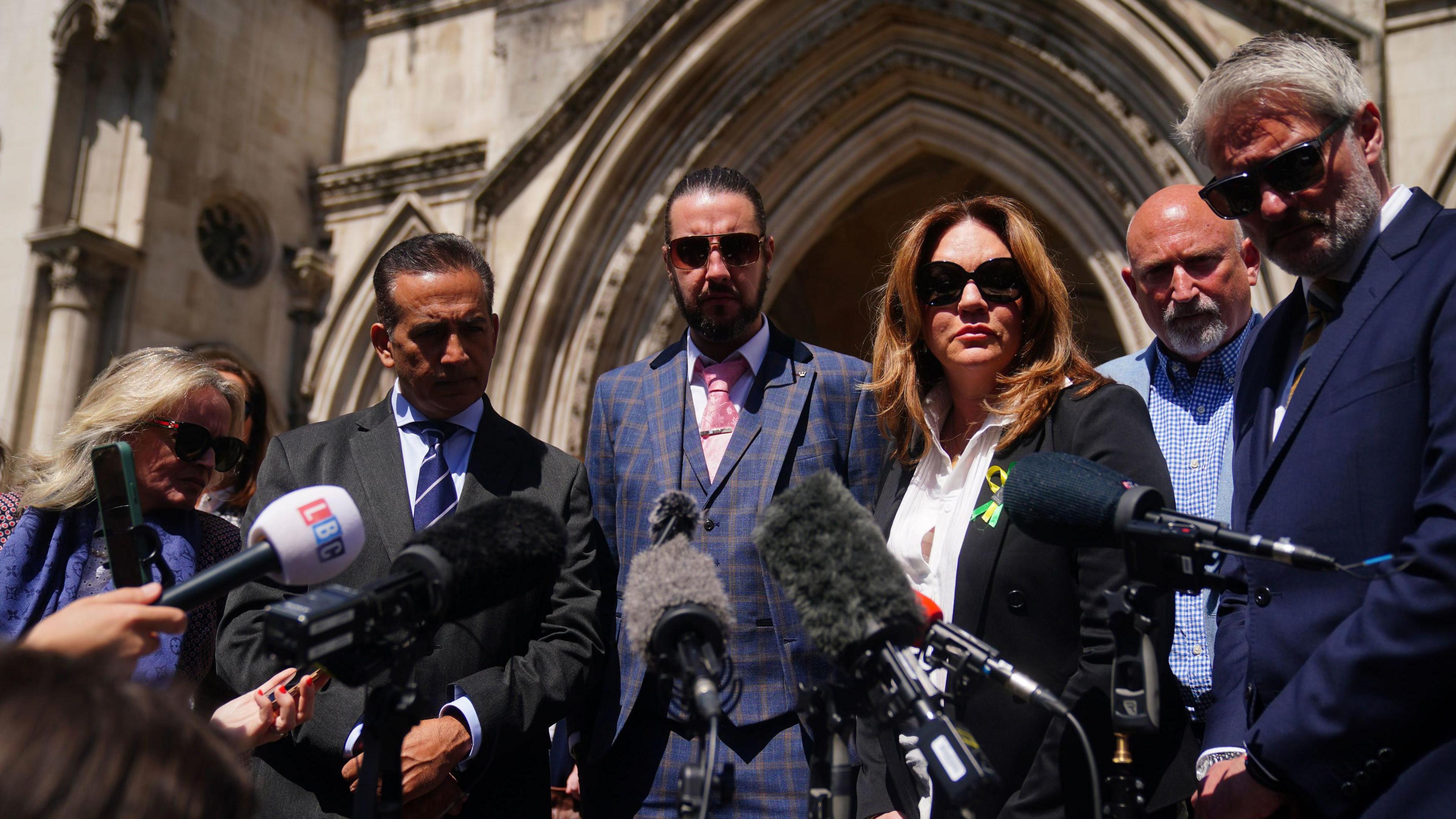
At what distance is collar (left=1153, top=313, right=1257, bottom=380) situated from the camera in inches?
129

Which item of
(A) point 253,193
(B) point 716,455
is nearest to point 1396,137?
(B) point 716,455

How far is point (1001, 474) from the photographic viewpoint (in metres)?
2.44

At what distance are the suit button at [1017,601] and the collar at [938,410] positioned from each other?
480mm

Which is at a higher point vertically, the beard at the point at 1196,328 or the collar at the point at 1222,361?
the beard at the point at 1196,328

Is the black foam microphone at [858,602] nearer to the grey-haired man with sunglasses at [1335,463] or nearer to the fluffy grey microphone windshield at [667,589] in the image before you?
the fluffy grey microphone windshield at [667,589]

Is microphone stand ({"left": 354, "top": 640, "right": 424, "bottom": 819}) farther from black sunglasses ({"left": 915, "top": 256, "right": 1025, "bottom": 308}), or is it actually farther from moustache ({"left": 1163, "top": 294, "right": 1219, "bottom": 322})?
moustache ({"left": 1163, "top": 294, "right": 1219, "bottom": 322})

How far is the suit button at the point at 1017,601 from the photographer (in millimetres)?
2283

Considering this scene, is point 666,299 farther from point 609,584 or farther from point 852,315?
point 609,584

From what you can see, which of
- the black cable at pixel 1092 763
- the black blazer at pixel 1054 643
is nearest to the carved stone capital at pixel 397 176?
the black blazer at pixel 1054 643

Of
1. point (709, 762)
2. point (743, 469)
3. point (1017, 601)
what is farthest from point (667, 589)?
point (743, 469)

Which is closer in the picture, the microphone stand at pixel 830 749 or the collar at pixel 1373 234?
the microphone stand at pixel 830 749

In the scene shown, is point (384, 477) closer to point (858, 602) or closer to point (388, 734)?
point (388, 734)

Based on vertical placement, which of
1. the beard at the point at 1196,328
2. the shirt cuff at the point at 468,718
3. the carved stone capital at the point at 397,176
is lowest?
the shirt cuff at the point at 468,718

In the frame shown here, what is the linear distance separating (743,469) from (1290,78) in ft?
4.99
